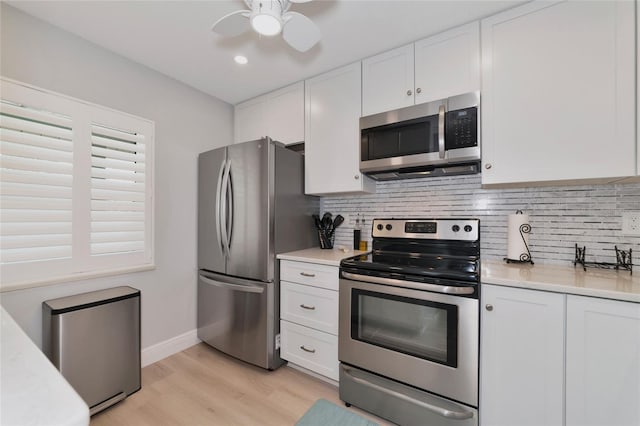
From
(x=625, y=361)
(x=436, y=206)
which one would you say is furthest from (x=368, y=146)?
(x=625, y=361)

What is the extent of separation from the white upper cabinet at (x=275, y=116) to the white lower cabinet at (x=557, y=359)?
6.53ft

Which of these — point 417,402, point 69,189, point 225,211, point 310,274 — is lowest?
point 417,402

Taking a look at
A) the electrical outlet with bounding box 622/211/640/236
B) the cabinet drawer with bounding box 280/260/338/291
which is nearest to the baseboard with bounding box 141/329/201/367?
the cabinet drawer with bounding box 280/260/338/291

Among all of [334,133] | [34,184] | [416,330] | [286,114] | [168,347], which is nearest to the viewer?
[416,330]

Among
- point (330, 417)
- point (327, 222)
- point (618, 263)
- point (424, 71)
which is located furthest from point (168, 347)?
point (618, 263)

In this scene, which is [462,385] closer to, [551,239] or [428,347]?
[428,347]

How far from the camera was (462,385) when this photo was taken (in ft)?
4.75

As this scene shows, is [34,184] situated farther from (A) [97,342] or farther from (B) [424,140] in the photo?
(B) [424,140]

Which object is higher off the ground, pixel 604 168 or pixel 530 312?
pixel 604 168

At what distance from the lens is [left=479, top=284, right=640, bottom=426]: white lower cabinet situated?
1.16m

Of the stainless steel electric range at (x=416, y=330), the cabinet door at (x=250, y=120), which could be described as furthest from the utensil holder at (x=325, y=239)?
the cabinet door at (x=250, y=120)

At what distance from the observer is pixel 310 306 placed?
206cm

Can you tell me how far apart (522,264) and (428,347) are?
858 mm

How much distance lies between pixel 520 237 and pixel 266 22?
6.42 feet
